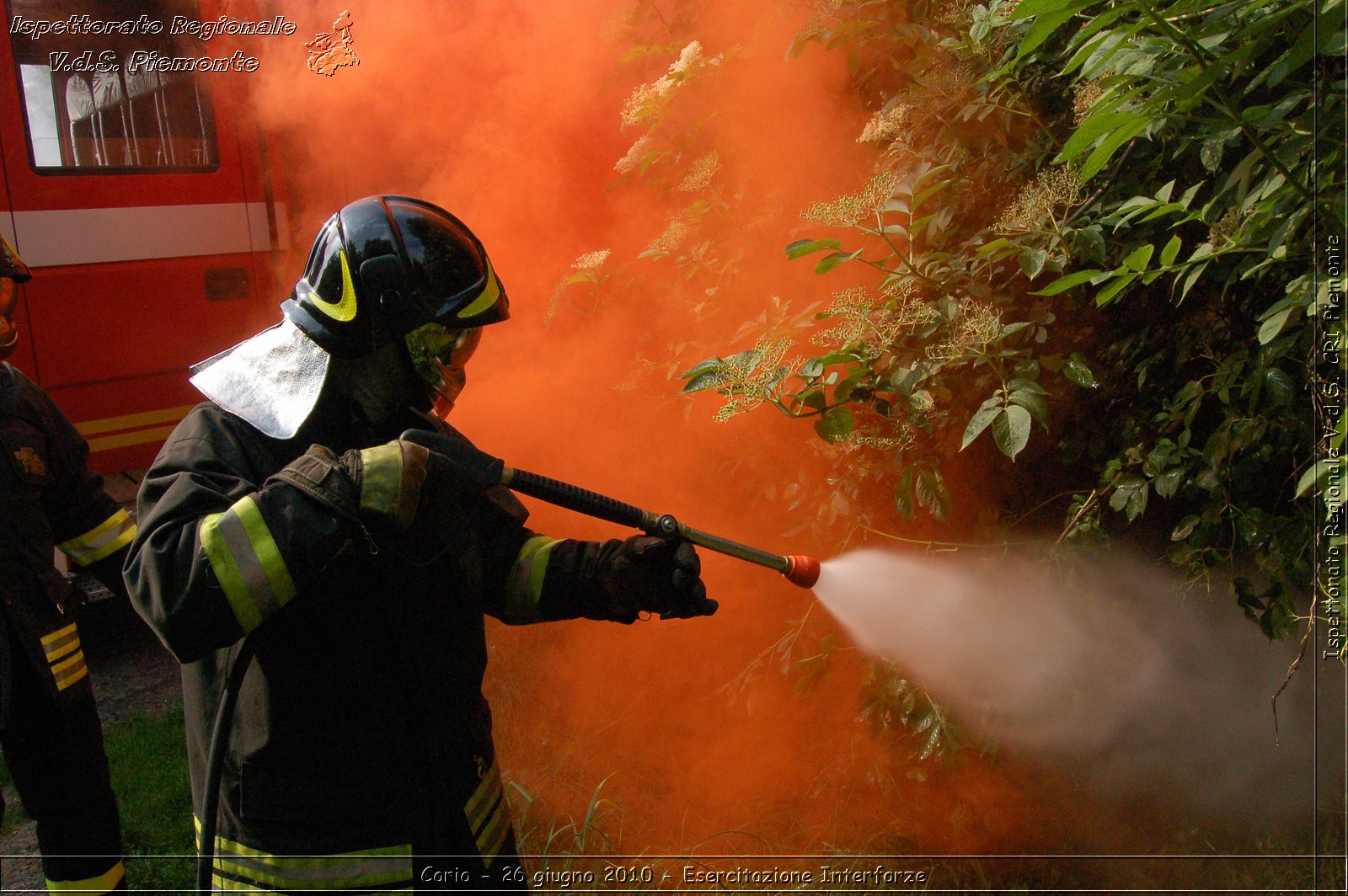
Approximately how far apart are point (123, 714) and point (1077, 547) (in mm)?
4406

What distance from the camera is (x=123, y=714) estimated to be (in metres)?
4.23

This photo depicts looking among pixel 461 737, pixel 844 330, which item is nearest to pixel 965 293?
pixel 844 330

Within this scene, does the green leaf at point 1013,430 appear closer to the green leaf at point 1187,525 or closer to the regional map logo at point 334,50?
the green leaf at point 1187,525

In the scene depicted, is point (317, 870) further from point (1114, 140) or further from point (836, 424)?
point (1114, 140)

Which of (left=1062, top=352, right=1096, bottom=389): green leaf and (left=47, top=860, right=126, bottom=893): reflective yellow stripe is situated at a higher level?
(left=1062, top=352, right=1096, bottom=389): green leaf

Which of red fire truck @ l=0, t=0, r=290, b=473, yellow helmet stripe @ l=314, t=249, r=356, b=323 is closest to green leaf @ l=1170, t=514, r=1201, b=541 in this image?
yellow helmet stripe @ l=314, t=249, r=356, b=323

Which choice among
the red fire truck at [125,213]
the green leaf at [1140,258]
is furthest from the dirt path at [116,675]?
the green leaf at [1140,258]

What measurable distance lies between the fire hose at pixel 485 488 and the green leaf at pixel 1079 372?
719 millimetres

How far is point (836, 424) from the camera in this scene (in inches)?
82.2

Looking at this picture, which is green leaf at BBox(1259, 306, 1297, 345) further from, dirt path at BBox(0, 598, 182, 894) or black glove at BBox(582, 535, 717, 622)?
dirt path at BBox(0, 598, 182, 894)

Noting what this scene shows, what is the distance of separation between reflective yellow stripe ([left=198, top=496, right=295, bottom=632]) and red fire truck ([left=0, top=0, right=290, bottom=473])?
12.2ft

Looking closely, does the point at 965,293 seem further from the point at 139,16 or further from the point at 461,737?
the point at 139,16

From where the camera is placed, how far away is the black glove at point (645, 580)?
1.84 m

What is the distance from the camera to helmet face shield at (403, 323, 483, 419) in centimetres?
175
